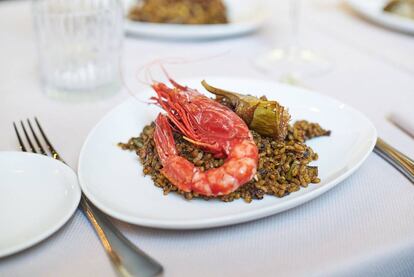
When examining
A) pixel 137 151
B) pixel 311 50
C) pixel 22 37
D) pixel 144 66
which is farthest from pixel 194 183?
pixel 22 37

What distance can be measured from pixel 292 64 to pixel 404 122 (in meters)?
0.53

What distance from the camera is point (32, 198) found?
886mm

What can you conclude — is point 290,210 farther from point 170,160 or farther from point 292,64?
point 292,64

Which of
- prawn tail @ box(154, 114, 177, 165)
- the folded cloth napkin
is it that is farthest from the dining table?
prawn tail @ box(154, 114, 177, 165)

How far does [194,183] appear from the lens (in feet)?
2.83

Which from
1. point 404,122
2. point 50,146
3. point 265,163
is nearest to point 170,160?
point 265,163

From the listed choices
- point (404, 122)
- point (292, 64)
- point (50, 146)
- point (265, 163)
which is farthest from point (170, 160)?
point (292, 64)

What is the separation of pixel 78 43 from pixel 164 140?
0.65m

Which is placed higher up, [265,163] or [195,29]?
[265,163]

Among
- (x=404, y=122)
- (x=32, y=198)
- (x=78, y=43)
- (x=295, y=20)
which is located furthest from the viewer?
(x=295, y=20)

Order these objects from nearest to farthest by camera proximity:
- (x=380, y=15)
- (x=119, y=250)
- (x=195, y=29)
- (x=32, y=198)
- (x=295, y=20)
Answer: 1. (x=119, y=250)
2. (x=32, y=198)
3. (x=295, y=20)
4. (x=195, y=29)
5. (x=380, y=15)

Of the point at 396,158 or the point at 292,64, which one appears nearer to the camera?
the point at 396,158

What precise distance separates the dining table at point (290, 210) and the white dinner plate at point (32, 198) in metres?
0.04

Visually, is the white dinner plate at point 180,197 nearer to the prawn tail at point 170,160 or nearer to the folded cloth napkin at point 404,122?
the prawn tail at point 170,160
